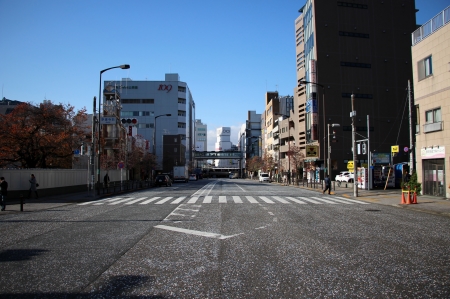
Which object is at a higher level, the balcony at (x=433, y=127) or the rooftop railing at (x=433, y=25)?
the rooftop railing at (x=433, y=25)

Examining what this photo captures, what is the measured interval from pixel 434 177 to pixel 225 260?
74.6 ft

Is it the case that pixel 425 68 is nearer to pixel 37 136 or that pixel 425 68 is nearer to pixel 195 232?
pixel 195 232

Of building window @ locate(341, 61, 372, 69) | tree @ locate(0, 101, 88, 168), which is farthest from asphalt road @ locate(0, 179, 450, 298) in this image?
building window @ locate(341, 61, 372, 69)

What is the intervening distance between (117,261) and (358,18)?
247 feet

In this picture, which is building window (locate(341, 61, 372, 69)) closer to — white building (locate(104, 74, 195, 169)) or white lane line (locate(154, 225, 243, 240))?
white building (locate(104, 74, 195, 169))

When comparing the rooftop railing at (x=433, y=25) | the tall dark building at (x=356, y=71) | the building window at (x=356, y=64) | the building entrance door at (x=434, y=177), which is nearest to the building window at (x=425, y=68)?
the rooftop railing at (x=433, y=25)

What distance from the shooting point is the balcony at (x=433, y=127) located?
24.2 metres

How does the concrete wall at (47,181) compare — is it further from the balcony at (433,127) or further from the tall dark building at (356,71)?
the tall dark building at (356,71)

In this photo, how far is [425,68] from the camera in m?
26.5

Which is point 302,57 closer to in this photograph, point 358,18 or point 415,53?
point 358,18

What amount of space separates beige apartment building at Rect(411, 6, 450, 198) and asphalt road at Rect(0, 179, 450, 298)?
13377 millimetres

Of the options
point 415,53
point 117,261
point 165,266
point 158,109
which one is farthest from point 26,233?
point 158,109

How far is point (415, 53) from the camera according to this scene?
2775cm

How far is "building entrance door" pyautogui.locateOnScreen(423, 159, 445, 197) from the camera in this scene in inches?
950
